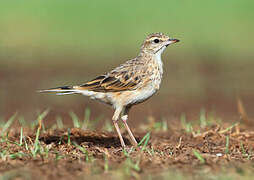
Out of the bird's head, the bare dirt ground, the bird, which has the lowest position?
the bare dirt ground

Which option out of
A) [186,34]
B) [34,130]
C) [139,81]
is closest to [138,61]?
[139,81]

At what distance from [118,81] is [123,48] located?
11.7m

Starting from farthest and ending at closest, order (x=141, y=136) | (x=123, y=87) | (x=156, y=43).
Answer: (x=141, y=136), (x=156, y=43), (x=123, y=87)

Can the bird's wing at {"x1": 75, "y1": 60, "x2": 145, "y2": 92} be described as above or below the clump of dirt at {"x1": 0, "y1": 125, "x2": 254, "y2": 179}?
above

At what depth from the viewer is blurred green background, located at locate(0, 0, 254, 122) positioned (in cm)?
1405

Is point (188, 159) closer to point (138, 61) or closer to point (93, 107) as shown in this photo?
point (138, 61)

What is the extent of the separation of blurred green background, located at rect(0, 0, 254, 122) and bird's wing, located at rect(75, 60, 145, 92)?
16.7ft

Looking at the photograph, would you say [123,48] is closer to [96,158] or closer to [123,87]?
[123,87]

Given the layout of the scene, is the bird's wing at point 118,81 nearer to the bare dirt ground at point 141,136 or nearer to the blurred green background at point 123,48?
the bare dirt ground at point 141,136

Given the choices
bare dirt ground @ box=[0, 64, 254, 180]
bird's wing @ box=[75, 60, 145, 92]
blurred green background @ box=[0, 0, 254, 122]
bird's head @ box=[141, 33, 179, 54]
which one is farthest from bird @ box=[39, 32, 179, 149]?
blurred green background @ box=[0, 0, 254, 122]

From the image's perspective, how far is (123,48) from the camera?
62.1 feet

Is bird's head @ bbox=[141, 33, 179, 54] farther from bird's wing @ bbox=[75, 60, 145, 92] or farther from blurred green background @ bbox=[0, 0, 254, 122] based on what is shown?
blurred green background @ bbox=[0, 0, 254, 122]

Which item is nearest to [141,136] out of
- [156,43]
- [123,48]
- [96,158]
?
[156,43]

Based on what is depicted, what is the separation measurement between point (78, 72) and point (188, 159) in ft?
35.4
